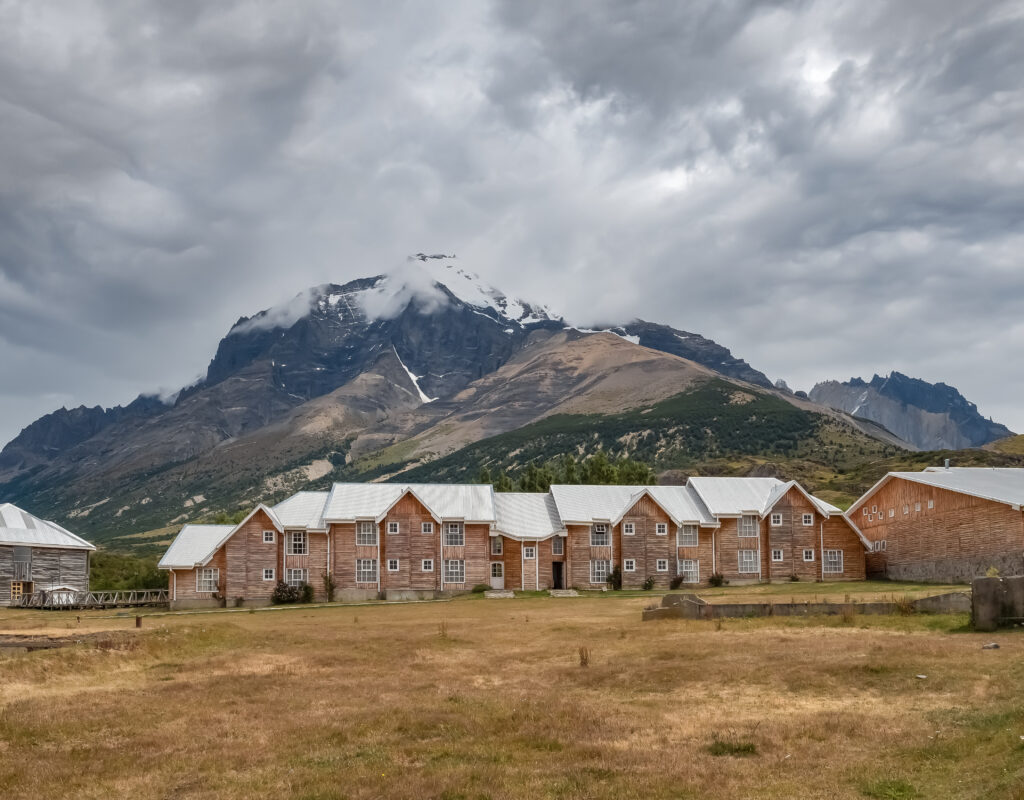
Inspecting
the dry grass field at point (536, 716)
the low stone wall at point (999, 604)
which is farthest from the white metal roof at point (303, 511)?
the low stone wall at point (999, 604)

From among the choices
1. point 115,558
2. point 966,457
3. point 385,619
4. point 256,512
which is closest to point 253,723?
point 385,619

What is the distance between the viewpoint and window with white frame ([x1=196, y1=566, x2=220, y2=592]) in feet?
265

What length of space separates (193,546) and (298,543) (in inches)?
406

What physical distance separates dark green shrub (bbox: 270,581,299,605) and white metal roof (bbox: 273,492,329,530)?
17.6 feet

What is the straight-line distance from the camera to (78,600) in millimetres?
86000

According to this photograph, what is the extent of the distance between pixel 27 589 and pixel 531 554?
48461 millimetres

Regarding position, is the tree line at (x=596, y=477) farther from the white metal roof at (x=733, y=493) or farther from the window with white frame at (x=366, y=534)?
the window with white frame at (x=366, y=534)

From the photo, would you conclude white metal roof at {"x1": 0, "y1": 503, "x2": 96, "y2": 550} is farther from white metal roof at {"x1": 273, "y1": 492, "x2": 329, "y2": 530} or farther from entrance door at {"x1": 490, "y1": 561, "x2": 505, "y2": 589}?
entrance door at {"x1": 490, "y1": 561, "x2": 505, "y2": 589}

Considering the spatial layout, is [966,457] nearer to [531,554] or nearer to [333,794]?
[531,554]

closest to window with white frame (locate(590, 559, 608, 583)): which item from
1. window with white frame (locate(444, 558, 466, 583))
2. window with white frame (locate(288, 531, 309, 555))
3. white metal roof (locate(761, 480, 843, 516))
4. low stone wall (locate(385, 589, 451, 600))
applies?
window with white frame (locate(444, 558, 466, 583))

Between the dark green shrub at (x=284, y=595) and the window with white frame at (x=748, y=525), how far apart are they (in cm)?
4085

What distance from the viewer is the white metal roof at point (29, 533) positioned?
86.6 m

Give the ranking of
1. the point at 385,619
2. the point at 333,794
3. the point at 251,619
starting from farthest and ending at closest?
1. the point at 251,619
2. the point at 385,619
3. the point at 333,794

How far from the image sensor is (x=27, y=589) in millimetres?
87125
